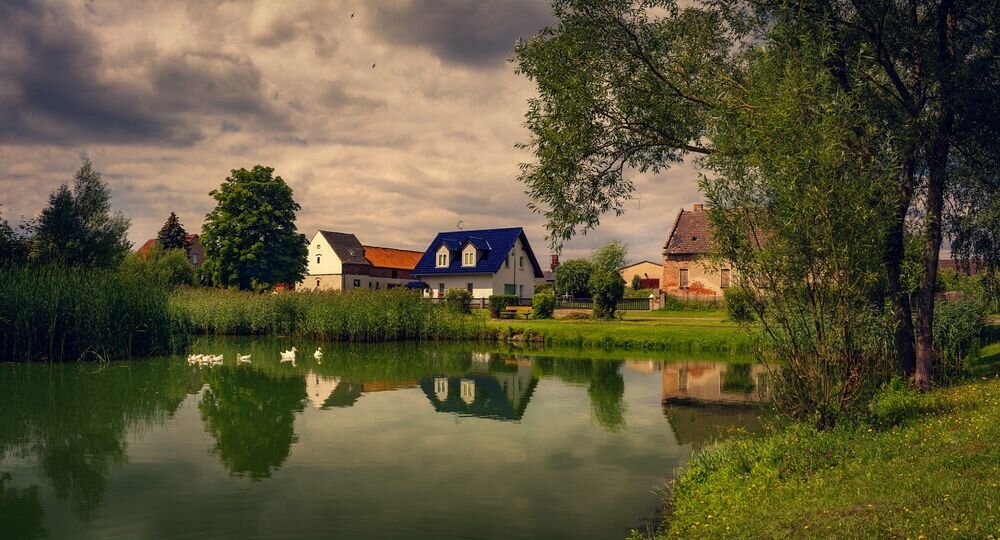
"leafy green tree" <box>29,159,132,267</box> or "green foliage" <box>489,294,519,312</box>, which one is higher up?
"leafy green tree" <box>29,159,132,267</box>

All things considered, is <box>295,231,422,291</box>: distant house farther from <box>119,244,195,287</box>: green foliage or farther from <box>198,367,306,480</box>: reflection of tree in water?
<box>198,367,306,480</box>: reflection of tree in water

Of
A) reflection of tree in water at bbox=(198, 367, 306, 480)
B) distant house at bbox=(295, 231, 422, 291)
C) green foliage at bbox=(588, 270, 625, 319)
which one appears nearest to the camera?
reflection of tree in water at bbox=(198, 367, 306, 480)

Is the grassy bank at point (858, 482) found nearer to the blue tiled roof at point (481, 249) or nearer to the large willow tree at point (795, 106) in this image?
the large willow tree at point (795, 106)

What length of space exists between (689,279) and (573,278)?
15230mm

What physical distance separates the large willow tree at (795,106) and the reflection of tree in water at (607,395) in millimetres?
4734

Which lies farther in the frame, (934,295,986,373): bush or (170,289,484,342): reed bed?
(170,289,484,342): reed bed

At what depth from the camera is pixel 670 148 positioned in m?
19.2

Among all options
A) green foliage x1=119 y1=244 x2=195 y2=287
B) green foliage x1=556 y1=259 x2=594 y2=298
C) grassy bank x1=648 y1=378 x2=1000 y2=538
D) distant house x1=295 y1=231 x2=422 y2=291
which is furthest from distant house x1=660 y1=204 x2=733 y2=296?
grassy bank x1=648 y1=378 x2=1000 y2=538

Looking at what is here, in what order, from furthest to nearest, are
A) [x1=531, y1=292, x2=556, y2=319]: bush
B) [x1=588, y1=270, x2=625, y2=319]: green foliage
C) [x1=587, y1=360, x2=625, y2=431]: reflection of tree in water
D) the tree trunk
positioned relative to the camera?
1. [x1=531, y1=292, x2=556, y2=319]: bush
2. [x1=588, y1=270, x2=625, y2=319]: green foliage
3. [x1=587, y1=360, x2=625, y2=431]: reflection of tree in water
4. the tree trunk

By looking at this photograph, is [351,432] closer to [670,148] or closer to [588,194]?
[588,194]

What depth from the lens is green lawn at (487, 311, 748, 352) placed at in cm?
3319

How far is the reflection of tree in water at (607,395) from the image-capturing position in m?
16.8

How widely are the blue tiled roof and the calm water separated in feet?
134

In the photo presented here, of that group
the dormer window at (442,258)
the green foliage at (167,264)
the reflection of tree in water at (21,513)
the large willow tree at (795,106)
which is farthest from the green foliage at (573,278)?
the reflection of tree in water at (21,513)
